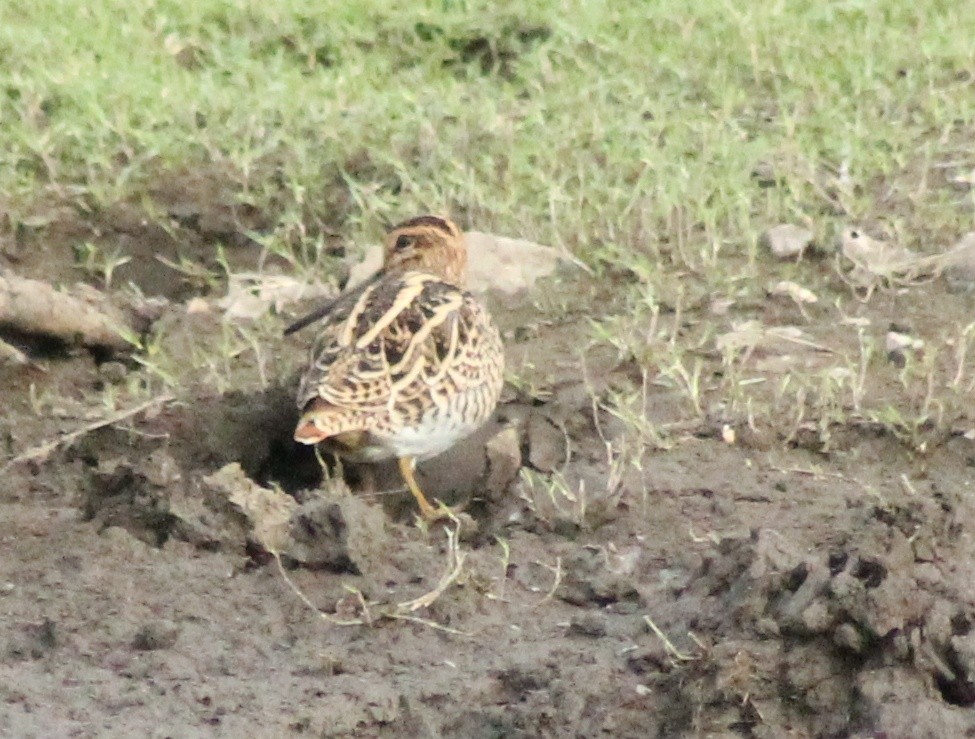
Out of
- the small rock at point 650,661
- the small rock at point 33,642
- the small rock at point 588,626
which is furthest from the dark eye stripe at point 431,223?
the small rock at point 650,661

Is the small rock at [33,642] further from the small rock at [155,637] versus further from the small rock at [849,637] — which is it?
the small rock at [849,637]

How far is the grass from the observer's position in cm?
639

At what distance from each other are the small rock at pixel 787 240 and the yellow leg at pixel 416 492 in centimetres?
162

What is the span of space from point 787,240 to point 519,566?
216cm

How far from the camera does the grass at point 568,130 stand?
6395 millimetres

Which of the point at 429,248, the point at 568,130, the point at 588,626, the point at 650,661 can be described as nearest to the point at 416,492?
the point at 429,248

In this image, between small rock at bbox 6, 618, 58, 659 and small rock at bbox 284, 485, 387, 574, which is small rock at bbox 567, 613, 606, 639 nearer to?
small rock at bbox 284, 485, 387, 574

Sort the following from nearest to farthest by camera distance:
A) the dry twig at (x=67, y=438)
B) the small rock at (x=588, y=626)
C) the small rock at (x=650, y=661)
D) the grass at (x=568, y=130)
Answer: the small rock at (x=650, y=661), the small rock at (x=588, y=626), the dry twig at (x=67, y=438), the grass at (x=568, y=130)

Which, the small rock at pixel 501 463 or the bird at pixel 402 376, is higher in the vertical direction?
the bird at pixel 402 376

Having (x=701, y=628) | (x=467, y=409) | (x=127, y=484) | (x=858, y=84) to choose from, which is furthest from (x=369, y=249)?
(x=701, y=628)

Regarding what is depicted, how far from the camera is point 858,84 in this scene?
7441 mm

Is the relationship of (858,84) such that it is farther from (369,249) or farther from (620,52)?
(369,249)

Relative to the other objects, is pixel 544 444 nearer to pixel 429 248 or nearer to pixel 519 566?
pixel 519 566

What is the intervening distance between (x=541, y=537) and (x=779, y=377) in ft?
3.67
